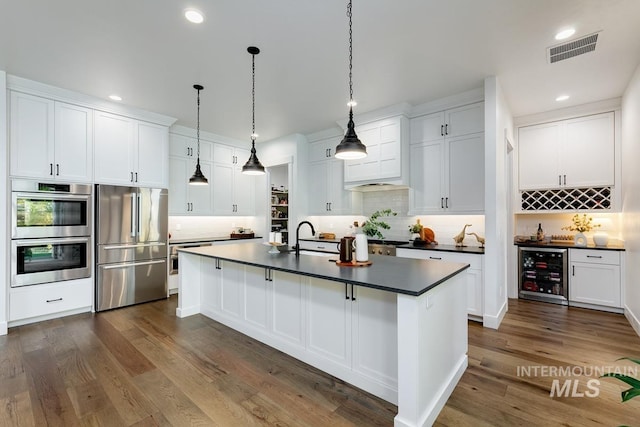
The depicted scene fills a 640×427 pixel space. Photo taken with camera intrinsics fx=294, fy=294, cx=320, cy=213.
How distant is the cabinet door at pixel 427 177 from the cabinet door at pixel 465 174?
0.11 metres

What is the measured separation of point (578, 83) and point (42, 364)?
6.27 m

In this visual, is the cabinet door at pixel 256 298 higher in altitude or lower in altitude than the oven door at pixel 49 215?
lower

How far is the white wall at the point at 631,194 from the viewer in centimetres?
316

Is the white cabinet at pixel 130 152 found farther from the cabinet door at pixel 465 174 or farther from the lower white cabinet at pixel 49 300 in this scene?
the cabinet door at pixel 465 174

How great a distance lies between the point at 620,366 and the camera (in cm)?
254

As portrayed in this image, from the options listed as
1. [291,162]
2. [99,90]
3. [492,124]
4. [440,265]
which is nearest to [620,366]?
[440,265]

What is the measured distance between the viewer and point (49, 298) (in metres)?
3.62

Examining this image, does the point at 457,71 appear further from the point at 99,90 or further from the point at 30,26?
the point at 99,90

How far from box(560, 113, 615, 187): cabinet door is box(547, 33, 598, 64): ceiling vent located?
1.87 m

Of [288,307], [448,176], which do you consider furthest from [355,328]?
[448,176]

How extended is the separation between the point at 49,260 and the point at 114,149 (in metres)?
1.63

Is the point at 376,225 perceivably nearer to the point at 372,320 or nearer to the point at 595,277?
the point at 372,320

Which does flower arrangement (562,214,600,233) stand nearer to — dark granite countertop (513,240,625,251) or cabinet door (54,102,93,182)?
dark granite countertop (513,240,625,251)

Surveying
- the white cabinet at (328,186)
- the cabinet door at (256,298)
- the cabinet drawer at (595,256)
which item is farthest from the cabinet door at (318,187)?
the cabinet drawer at (595,256)
